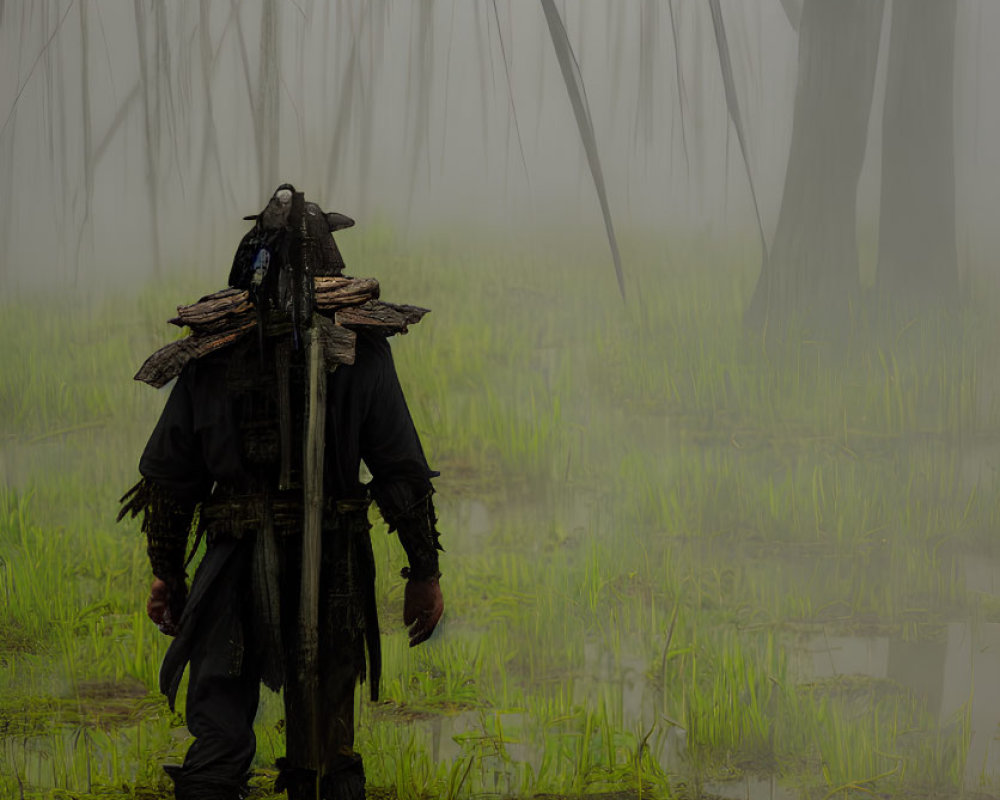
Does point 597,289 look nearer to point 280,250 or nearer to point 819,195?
point 819,195

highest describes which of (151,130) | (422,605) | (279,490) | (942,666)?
(151,130)

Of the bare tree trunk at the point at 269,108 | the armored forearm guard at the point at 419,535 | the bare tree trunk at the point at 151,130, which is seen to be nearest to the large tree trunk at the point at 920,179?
the bare tree trunk at the point at 269,108

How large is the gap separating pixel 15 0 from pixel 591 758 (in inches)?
104

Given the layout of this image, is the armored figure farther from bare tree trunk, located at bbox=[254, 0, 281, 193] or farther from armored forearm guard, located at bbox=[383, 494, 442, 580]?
bare tree trunk, located at bbox=[254, 0, 281, 193]

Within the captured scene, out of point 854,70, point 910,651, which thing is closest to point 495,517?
point 910,651

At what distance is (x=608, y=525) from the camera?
11.4 feet

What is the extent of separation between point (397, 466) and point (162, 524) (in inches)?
17.0

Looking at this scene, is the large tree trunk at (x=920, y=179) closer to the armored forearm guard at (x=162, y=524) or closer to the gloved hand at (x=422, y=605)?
the gloved hand at (x=422, y=605)

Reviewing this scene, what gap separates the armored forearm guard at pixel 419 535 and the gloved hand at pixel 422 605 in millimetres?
17

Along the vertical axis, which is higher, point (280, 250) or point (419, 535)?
point (280, 250)

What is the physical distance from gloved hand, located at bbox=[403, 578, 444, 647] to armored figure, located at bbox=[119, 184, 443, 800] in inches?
2.1

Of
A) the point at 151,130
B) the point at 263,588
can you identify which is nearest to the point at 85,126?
the point at 151,130

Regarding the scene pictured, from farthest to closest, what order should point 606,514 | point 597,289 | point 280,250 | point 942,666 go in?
point 597,289 < point 606,514 < point 942,666 < point 280,250

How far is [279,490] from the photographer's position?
7.14ft
